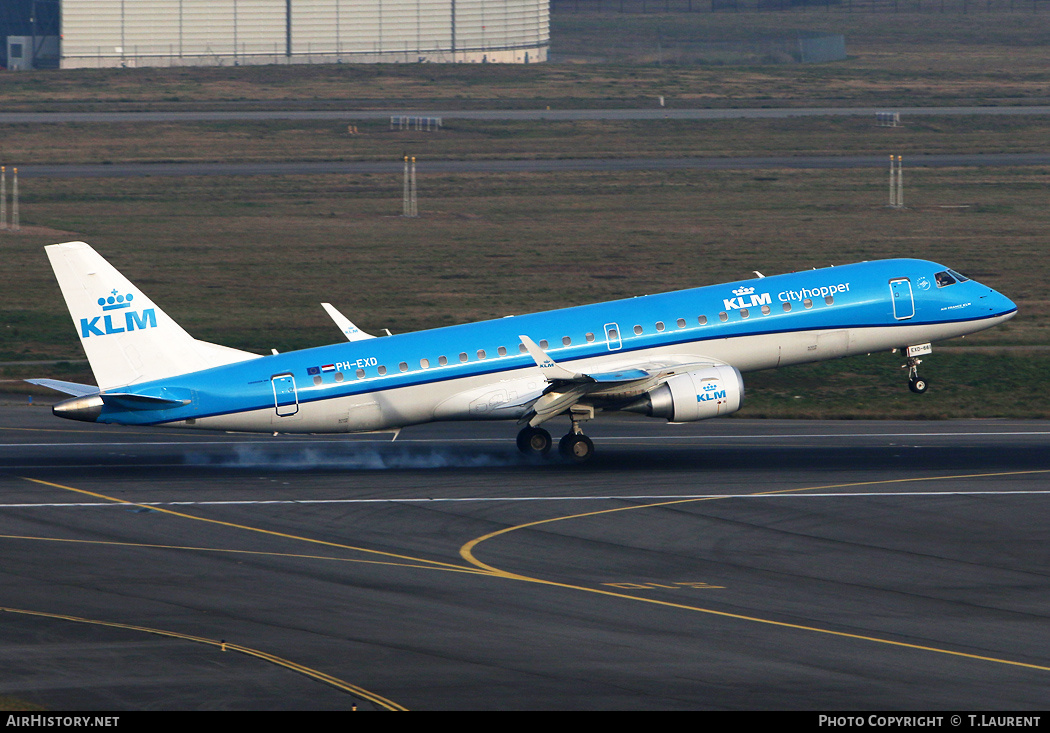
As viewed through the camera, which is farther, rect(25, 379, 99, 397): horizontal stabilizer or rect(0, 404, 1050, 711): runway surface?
rect(25, 379, 99, 397): horizontal stabilizer

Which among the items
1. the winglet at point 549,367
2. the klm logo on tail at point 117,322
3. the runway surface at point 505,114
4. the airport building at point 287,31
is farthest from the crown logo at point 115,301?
the airport building at point 287,31

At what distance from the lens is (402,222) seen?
82.9 meters

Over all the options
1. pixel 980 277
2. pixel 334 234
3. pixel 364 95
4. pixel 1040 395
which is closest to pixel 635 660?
pixel 1040 395

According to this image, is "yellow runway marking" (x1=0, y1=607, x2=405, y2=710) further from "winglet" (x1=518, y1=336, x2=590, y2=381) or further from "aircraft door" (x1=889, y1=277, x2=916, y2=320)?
"aircraft door" (x1=889, y1=277, x2=916, y2=320)

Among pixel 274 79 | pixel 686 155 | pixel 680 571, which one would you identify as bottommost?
pixel 680 571

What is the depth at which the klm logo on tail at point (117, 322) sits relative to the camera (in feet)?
122

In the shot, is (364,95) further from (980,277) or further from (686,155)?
(980,277)

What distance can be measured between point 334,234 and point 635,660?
59.5 metres

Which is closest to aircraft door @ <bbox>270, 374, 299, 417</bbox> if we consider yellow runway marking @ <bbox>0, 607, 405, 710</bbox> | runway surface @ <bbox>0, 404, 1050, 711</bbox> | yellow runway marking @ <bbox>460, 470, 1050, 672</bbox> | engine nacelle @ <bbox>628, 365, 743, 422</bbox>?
runway surface @ <bbox>0, 404, 1050, 711</bbox>

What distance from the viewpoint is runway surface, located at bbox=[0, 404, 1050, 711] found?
72.6 ft

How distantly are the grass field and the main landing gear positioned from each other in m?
10.8

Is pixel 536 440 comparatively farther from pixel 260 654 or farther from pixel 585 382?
pixel 260 654

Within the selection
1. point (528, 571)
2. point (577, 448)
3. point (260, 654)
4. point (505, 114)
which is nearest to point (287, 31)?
point (505, 114)

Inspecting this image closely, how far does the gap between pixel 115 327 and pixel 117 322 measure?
0.48ft
